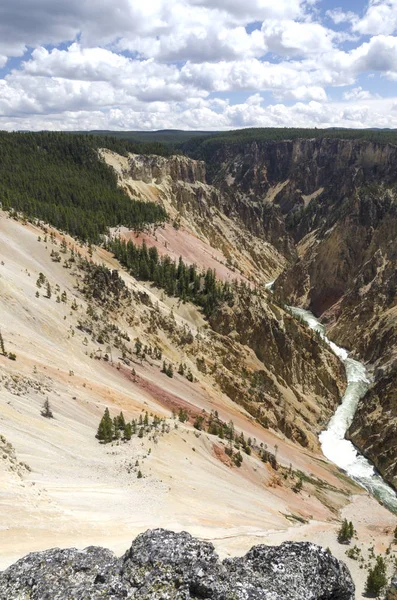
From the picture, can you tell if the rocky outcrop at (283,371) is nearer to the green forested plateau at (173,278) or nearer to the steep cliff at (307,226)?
the steep cliff at (307,226)

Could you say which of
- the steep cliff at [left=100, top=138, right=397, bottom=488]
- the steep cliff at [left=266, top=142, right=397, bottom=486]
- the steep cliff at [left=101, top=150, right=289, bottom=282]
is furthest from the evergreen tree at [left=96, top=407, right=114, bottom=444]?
the steep cliff at [left=101, top=150, right=289, bottom=282]

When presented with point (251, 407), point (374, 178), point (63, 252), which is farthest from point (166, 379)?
point (374, 178)

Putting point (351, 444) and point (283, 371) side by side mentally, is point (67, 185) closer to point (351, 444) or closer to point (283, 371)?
point (283, 371)

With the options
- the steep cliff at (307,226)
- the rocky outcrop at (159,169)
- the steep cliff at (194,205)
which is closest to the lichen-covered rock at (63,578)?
the steep cliff at (307,226)

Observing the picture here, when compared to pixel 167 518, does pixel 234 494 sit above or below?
below

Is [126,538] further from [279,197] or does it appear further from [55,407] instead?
[279,197]

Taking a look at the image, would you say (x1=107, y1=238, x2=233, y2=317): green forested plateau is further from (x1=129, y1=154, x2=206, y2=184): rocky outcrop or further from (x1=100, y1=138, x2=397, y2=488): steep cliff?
(x1=129, y1=154, x2=206, y2=184): rocky outcrop
